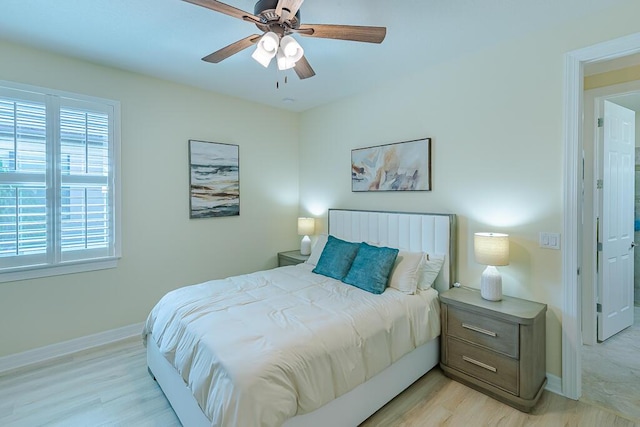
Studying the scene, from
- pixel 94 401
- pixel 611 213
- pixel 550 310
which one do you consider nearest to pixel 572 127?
pixel 550 310

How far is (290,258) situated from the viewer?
404 cm

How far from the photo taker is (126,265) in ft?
10.3

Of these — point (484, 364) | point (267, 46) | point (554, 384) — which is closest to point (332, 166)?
point (267, 46)

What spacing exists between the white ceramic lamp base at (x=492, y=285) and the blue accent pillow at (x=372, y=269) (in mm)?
737

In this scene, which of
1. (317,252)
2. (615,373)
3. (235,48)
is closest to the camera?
(235,48)

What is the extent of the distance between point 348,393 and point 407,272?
3.75ft

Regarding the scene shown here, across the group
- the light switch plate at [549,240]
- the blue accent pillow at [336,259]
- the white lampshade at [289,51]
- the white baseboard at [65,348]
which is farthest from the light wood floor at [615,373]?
the white baseboard at [65,348]

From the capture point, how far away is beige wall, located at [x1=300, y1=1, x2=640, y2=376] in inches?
90.0

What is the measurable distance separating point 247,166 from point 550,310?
11.5ft

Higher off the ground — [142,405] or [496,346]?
[496,346]

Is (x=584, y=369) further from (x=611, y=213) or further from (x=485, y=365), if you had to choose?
(x=611, y=213)

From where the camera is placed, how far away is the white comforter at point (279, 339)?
1467 millimetres

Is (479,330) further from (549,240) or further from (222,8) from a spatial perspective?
(222,8)

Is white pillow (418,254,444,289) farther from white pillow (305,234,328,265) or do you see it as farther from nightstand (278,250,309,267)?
nightstand (278,250,309,267)
